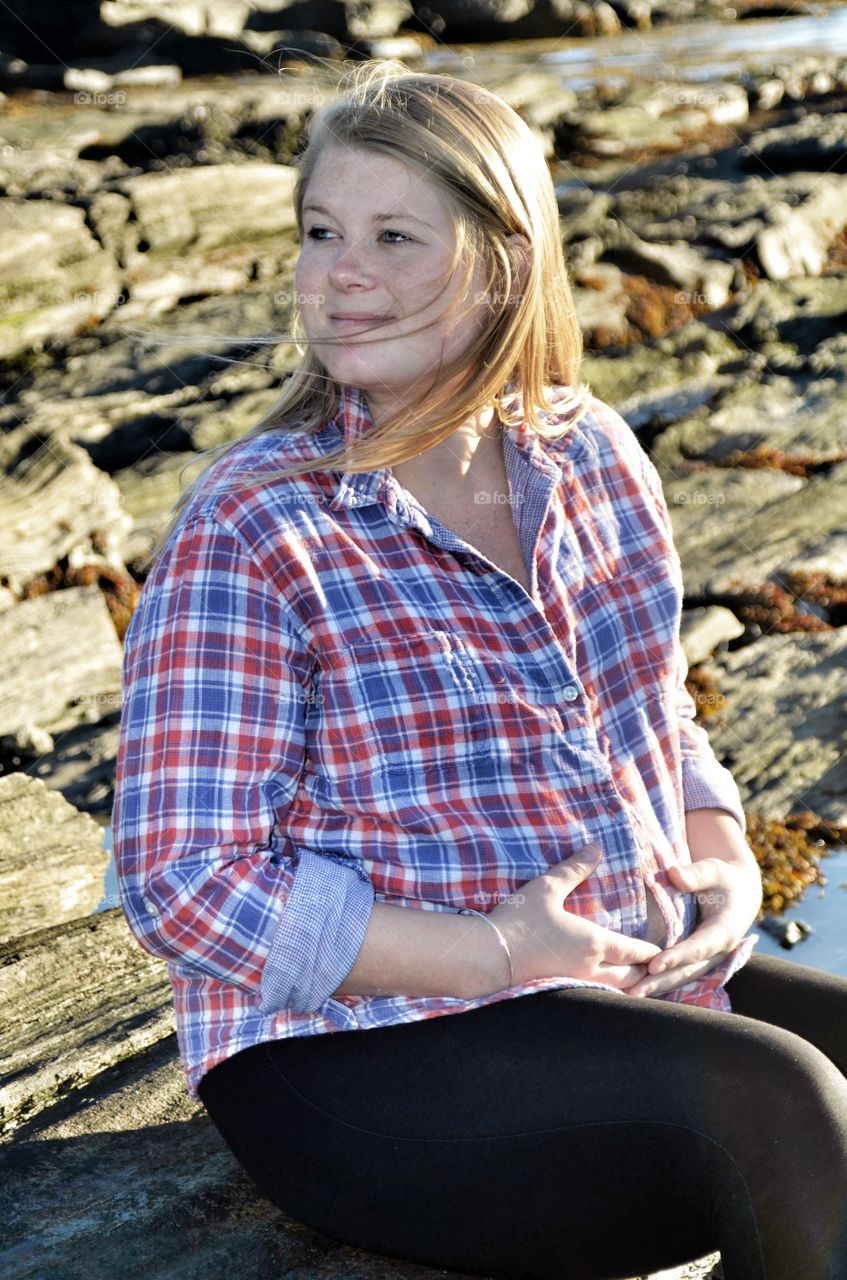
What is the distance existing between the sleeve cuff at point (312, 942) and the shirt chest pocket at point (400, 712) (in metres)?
0.21

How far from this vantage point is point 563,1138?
2271 mm

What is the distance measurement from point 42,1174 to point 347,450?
5.49ft

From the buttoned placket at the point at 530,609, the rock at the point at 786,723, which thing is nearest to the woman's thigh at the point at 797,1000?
the buttoned placket at the point at 530,609

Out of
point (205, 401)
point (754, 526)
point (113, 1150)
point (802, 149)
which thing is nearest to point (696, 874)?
point (113, 1150)

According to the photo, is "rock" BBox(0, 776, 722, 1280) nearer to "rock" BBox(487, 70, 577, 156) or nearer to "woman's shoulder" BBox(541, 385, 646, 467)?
"woman's shoulder" BBox(541, 385, 646, 467)

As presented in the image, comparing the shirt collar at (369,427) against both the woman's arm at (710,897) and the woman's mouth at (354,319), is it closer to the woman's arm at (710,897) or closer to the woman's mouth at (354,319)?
the woman's mouth at (354,319)

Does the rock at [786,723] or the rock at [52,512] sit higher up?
the rock at [52,512]

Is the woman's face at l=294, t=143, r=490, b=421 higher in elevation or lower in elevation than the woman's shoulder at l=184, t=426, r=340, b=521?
higher

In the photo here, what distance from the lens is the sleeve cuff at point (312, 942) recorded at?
2.40 metres

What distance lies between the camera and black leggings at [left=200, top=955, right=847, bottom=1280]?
85.5 inches

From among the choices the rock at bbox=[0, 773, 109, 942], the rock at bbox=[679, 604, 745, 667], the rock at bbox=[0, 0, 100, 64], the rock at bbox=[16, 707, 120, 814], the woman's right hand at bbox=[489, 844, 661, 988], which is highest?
the rock at bbox=[0, 0, 100, 64]

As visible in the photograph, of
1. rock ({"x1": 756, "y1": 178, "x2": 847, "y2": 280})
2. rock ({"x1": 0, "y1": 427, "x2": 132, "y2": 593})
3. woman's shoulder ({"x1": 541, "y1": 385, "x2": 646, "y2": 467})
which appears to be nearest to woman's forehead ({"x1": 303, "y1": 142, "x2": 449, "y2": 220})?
woman's shoulder ({"x1": 541, "y1": 385, "x2": 646, "y2": 467})

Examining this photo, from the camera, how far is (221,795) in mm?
2420

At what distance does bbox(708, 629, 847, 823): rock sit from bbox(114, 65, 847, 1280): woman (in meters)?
3.52
